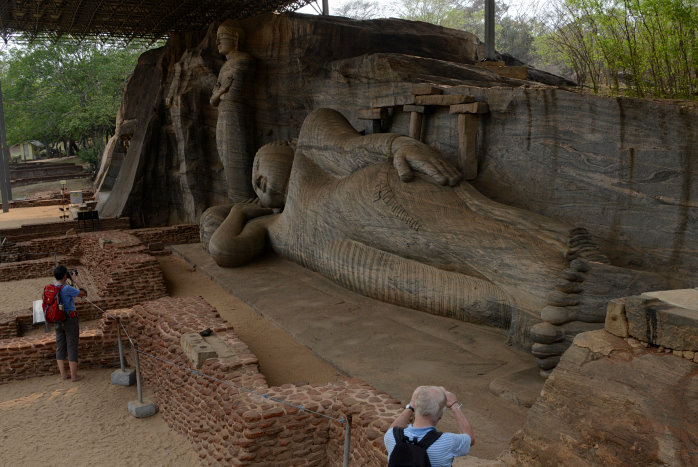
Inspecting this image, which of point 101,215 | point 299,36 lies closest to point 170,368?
point 299,36

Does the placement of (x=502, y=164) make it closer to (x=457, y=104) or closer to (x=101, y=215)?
(x=457, y=104)

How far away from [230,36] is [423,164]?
5503 millimetres

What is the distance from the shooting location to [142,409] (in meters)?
5.53

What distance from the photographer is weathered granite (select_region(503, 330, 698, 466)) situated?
96.0 inches

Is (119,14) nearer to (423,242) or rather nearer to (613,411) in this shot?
(423,242)

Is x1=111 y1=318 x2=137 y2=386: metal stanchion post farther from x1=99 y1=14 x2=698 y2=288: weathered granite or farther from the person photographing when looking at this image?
x1=99 y1=14 x2=698 y2=288: weathered granite

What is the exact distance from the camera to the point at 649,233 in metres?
4.91

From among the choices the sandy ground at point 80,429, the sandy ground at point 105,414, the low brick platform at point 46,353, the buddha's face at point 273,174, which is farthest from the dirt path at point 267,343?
the buddha's face at point 273,174

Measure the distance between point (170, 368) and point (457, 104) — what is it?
384cm

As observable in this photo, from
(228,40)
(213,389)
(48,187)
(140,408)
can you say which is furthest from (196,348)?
(48,187)

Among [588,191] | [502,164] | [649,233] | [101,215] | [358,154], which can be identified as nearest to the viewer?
[649,233]

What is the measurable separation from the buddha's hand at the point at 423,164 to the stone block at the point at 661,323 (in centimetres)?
329

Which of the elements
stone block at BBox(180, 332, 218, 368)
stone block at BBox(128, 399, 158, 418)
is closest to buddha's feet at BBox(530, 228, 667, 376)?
stone block at BBox(180, 332, 218, 368)

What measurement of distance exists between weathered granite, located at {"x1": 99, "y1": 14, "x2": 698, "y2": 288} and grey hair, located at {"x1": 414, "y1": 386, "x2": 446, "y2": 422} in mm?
3235
